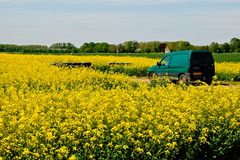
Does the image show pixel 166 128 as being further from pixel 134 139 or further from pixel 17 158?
pixel 17 158

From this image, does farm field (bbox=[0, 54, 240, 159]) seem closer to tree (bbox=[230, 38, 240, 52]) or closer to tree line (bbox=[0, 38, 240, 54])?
tree line (bbox=[0, 38, 240, 54])

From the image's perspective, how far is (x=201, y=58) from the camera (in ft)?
83.6

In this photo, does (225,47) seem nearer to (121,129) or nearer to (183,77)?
(183,77)

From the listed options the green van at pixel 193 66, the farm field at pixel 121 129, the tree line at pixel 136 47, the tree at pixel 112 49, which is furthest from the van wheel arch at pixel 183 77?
the tree at pixel 112 49

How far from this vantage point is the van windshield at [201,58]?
25219mm

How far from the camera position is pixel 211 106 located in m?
11.3

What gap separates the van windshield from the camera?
2522 cm

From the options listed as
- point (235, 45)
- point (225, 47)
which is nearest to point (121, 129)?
point (225, 47)

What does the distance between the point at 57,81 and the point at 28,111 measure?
7925mm

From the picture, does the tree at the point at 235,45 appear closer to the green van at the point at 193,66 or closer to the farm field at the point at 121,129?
the green van at the point at 193,66

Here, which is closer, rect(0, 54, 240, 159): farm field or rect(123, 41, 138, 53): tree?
rect(0, 54, 240, 159): farm field

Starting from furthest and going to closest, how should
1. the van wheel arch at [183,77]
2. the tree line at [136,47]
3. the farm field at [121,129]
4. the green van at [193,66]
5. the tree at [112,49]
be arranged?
the tree at [112,49] → the tree line at [136,47] → the van wheel arch at [183,77] → the green van at [193,66] → the farm field at [121,129]

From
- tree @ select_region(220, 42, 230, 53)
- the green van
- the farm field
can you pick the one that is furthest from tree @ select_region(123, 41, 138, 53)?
the farm field

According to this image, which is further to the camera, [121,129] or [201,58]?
[201,58]
